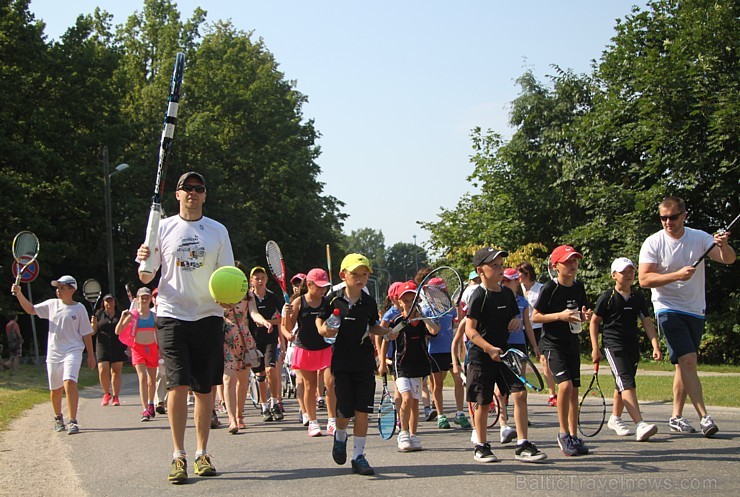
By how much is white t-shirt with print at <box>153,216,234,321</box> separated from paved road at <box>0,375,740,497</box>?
1406mm

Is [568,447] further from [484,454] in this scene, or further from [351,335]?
[351,335]

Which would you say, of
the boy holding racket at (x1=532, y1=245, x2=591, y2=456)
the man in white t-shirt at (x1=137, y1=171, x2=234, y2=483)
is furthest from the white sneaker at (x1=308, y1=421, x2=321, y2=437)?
the boy holding racket at (x1=532, y1=245, x2=591, y2=456)

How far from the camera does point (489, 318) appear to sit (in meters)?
8.25

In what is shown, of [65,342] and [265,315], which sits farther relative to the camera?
[265,315]

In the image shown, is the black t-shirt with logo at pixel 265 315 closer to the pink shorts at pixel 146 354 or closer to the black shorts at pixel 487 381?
the pink shorts at pixel 146 354

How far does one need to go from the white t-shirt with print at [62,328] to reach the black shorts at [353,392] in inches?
211

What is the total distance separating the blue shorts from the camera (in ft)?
29.5

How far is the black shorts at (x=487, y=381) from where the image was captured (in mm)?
8141

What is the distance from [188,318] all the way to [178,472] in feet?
4.01

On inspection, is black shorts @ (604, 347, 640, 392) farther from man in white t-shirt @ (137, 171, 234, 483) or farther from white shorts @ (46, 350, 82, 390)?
white shorts @ (46, 350, 82, 390)

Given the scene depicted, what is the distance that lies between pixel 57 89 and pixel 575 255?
33943mm

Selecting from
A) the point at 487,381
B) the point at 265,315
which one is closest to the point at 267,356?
the point at 265,315

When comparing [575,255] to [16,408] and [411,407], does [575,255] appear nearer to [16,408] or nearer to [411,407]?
[411,407]

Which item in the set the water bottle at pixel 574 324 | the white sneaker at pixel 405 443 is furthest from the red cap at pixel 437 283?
the white sneaker at pixel 405 443
